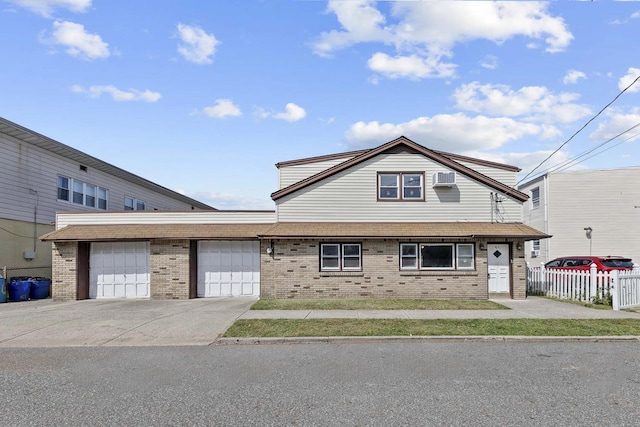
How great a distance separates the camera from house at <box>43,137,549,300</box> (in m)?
16.9

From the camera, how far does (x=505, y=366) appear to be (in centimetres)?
739

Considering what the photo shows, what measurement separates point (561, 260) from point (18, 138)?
23516 mm

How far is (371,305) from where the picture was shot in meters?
14.4

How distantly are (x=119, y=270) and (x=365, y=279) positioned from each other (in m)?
9.37

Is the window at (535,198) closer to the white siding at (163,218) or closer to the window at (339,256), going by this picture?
the window at (339,256)

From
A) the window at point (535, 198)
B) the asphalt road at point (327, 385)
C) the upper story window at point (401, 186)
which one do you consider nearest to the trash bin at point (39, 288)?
the asphalt road at point (327, 385)

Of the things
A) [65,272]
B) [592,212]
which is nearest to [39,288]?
[65,272]

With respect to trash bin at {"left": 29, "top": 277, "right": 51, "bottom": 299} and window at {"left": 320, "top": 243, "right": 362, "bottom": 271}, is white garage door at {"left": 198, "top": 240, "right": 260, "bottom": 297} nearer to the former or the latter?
window at {"left": 320, "top": 243, "right": 362, "bottom": 271}

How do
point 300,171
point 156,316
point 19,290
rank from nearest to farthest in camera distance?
1. point 156,316
2. point 19,290
3. point 300,171

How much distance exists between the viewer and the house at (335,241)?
16.9 meters

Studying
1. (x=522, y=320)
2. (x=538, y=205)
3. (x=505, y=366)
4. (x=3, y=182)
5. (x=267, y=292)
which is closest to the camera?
(x=505, y=366)

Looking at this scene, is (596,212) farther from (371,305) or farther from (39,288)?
(39,288)

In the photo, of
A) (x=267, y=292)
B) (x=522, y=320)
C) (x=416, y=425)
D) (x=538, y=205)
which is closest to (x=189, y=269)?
(x=267, y=292)

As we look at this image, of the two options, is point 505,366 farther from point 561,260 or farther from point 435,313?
point 561,260
